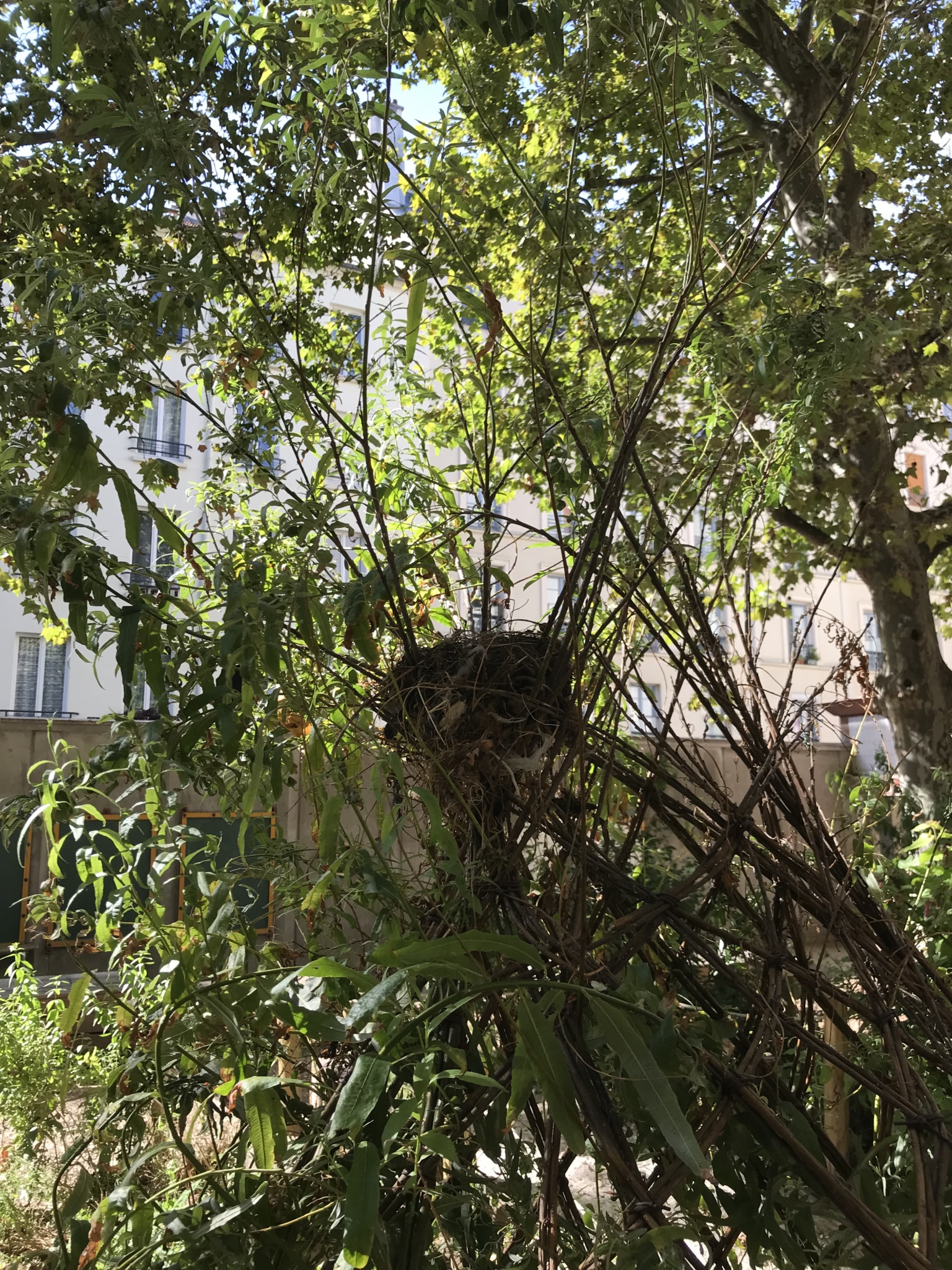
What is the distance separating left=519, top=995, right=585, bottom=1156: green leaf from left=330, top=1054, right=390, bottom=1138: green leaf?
126 millimetres

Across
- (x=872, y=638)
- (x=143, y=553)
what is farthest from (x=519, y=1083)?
(x=872, y=638)

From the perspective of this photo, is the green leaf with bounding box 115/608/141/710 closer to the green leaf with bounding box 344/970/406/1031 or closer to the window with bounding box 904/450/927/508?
the green leaf with bounding box 344/970/406/1031

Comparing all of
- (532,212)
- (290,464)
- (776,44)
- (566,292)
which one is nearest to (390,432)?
(532,212)

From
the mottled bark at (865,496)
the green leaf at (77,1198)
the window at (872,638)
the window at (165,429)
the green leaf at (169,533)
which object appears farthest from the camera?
the window at (165,429)

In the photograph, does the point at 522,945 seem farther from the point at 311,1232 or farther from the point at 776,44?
the point at 776,44

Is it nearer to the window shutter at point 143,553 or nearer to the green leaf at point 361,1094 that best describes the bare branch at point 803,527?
Answer: the window shutter at point 143,553

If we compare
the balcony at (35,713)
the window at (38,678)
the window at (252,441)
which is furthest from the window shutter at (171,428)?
the window at (252,441)

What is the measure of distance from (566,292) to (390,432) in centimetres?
297

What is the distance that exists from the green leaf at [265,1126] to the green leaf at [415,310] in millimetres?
872

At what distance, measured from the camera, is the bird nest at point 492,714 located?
1209 millimetres

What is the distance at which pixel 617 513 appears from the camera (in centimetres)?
119

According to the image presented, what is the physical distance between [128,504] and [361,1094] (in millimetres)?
677

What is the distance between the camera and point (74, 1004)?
1.28 meters

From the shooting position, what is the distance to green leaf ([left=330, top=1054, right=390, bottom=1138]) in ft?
2.56
